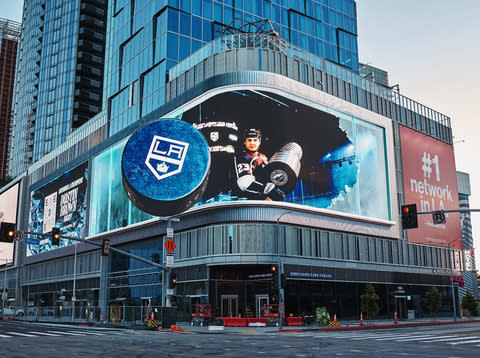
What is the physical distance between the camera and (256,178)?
54.0m

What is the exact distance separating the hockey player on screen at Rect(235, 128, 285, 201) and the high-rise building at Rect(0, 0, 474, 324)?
0.48ft

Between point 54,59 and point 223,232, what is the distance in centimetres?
10992

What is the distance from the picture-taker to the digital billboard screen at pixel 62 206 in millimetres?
80375

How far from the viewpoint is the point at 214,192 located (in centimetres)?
5353

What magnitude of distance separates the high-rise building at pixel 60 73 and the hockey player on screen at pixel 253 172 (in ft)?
295

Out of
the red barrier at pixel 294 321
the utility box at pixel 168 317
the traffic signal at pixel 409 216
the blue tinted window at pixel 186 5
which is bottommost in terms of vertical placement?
the red barrier at pixel 294 321

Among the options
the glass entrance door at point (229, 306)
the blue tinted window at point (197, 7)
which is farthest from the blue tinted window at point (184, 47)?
the glass entrance door at point (229, 306)

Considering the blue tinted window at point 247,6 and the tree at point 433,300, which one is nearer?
the tree at point 433,300

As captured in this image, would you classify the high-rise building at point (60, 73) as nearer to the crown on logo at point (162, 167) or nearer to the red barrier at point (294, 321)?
the crown on logo at point (162, 167)

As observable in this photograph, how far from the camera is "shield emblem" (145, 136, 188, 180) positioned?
45875 millimetres

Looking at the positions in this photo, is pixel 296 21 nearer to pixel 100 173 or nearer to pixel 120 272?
pixel 100 173

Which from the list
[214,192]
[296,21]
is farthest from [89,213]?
[296,21]

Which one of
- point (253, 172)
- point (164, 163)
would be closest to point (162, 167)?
point (164, 163)

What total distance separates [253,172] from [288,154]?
500 centimetres
